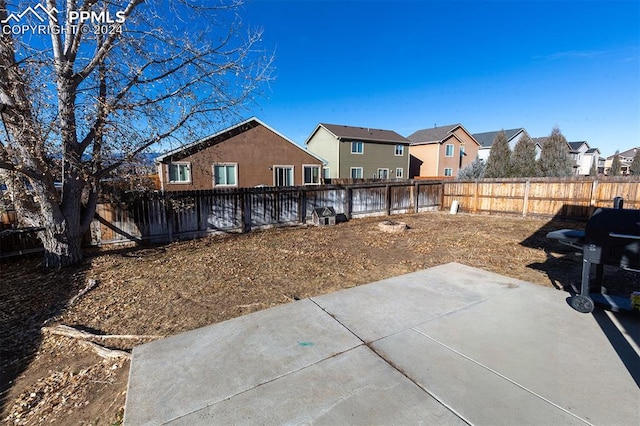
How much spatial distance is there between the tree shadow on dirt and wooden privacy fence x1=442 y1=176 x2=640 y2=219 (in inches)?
572

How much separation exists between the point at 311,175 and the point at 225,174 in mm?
6340

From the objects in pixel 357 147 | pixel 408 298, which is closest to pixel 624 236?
pixel 408 298

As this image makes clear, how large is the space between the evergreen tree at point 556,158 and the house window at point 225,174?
20077 mm

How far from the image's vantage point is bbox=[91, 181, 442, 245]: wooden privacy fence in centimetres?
735

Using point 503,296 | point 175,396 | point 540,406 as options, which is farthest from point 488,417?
point 503,296

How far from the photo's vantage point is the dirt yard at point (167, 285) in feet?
8.41

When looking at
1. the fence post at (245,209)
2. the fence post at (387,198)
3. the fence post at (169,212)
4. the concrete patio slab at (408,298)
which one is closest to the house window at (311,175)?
the fence post at (387,198)

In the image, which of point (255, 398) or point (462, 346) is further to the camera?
point (462, 346)

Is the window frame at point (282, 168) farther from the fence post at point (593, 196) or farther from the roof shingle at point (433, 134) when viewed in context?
the roof shingle at point (433, 134)

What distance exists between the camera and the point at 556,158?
19141mm

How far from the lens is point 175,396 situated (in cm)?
224

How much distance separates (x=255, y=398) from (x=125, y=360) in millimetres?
1549

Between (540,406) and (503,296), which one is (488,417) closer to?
(540,406)

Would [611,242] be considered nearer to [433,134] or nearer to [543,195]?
[543,195]
